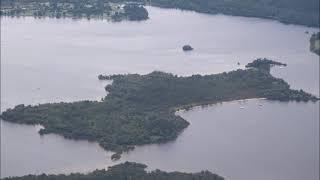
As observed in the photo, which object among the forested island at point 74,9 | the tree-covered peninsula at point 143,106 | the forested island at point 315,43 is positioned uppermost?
the forested island at point 74,9

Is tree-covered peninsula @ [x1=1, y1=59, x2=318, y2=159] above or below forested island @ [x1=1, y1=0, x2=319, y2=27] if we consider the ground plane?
→ below

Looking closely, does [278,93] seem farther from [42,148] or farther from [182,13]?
[182,13]

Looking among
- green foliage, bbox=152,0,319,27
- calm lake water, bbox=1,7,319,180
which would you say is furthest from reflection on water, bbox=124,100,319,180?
green foliage, bbox=152,0,319,27

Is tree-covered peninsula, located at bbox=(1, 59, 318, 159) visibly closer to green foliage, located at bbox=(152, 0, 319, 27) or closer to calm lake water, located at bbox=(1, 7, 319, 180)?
calm lake water, located at bbox=(1, 7, 319, 180)

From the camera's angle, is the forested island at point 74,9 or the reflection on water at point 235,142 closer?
the reflection on water at point 235,142

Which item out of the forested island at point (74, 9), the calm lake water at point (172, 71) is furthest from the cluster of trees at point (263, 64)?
the forested island at point (74, 9)

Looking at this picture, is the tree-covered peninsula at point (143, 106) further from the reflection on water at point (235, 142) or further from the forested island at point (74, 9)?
the forested island at point (74, 9)

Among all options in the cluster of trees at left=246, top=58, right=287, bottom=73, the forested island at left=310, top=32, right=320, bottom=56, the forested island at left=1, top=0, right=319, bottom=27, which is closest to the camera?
the cluster of trees at left=246, top=58, right=287, bottom=73

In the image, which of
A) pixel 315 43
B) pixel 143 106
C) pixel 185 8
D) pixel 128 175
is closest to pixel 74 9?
pixel 185 8
